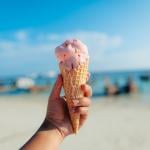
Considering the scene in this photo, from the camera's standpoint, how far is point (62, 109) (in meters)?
1.89

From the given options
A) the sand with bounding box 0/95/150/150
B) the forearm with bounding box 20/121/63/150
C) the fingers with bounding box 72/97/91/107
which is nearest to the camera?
the forearm with bounding box 20/121/63/150

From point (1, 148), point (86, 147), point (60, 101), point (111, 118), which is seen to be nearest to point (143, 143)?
point (86, 147)

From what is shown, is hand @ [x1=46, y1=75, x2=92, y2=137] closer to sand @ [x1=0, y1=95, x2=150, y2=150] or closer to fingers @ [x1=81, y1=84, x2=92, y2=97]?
fingers @ [x1=81, y1=84, x2=92, y2=97]

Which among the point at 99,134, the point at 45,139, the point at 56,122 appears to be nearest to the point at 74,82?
the point at 56,122

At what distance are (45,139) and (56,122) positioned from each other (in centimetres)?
15

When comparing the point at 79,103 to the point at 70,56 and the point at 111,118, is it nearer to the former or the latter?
the point at 70,56

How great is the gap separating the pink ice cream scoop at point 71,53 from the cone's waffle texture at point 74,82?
0.10 ft

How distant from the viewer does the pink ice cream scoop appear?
6.04 feet

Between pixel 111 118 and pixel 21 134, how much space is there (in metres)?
3.83

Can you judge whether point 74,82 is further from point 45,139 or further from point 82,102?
point 45,139

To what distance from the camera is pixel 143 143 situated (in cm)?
725

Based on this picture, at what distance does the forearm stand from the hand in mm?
34

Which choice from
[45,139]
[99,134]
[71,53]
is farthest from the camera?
[99,134]

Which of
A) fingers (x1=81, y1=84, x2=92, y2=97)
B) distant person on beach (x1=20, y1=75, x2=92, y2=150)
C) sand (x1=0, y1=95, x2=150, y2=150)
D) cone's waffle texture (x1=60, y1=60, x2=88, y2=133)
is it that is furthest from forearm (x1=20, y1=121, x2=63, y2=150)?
sand (x1=0, y1=95, x2=150, y2=150)
